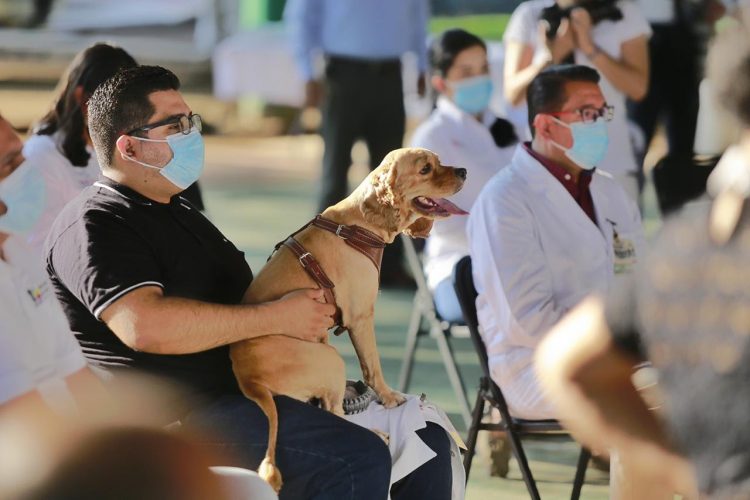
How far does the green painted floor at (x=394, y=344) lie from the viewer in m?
4.77

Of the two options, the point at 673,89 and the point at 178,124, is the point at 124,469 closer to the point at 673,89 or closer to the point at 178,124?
the point at 178,124

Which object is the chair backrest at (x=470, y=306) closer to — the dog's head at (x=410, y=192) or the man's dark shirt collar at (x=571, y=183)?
the man's dark shirt collar at (x=571, y=183)

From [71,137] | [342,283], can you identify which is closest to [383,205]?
[342,283]

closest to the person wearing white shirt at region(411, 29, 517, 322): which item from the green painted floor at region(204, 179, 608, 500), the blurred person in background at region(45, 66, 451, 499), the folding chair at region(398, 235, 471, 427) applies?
the folding chair at region(398, 235, 471, 427)

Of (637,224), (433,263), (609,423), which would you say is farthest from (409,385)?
(609,423)

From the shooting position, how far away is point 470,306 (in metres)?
4.32

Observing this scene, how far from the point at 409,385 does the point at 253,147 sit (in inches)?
375

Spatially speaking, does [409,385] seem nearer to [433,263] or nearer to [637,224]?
[433,263]

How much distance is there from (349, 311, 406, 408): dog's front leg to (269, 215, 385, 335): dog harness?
4 centimetres

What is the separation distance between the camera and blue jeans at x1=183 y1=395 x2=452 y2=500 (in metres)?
3.09

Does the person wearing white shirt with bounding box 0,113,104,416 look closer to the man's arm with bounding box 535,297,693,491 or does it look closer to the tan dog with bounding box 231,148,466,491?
the tan dog with bounding box 231,148,466,491

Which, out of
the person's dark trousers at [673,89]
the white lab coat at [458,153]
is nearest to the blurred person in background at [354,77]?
the person's dark trousers at [673,89]

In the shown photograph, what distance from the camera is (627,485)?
2109mm

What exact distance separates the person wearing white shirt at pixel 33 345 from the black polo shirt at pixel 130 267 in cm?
31
